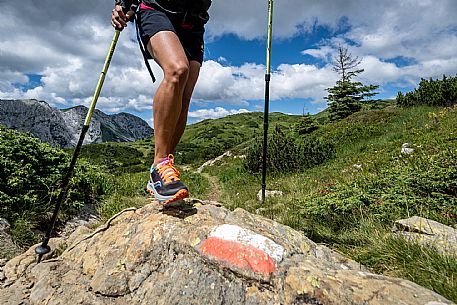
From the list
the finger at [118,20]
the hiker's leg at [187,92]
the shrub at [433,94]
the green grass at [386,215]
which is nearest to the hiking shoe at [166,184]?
the hiker's leg at [187,92]

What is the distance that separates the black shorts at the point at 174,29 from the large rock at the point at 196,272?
215 cm

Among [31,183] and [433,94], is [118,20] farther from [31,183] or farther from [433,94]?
[433,94]

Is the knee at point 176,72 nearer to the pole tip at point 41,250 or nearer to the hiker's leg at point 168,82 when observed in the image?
the hiker's leg at point 168,82

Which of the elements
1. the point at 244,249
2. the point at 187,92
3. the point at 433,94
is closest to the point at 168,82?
the point at 187,92

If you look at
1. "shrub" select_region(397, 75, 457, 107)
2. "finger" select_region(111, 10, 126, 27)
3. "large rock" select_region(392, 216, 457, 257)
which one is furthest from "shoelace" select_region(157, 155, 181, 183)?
"shrub" select_region(397, 75, 457, 107)

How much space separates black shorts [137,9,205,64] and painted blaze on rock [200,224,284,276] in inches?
91.2

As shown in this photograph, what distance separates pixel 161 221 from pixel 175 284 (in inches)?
35.2

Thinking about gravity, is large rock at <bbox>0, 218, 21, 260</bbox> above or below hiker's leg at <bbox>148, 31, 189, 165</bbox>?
below

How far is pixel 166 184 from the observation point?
333cm

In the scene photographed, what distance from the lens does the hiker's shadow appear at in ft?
11.9

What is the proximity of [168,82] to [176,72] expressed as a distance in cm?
14

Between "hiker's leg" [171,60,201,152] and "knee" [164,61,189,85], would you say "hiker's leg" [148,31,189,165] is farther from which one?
"hiker's leg" [171,60,201,152]

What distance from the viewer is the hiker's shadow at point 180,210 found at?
11.9ft

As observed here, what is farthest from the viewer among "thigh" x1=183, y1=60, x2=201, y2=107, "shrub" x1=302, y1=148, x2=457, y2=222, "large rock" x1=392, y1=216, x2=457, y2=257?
"shrub" x1=302, y1=148, x2=457, y2=222
